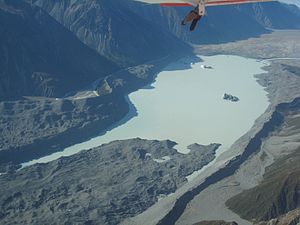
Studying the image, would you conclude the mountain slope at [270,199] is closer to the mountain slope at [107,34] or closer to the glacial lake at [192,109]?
the glacial lake at [192,109]

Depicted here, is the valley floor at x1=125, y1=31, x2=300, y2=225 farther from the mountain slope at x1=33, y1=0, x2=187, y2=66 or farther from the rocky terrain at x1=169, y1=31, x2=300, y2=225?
the mountain slope at x1=33, y1=0, x2=187, y2=66

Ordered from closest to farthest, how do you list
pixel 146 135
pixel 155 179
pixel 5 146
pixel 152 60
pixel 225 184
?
pixel 225 184, pixel 155 179, pixel 5 146, pixel 146 135, pixel 152 60

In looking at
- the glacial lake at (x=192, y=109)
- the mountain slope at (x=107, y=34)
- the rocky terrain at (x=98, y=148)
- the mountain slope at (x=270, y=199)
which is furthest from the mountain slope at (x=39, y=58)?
the mountain slope at (x=270, y=199)

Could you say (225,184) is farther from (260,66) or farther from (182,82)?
(260,66)

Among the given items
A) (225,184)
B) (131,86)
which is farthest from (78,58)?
(225,184)

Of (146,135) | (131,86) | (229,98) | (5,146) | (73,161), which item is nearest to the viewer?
(73,161)

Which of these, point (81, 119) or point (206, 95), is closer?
point (81, 119)

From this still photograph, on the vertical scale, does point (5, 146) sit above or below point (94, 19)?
below

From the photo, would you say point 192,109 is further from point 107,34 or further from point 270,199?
point 107,34
